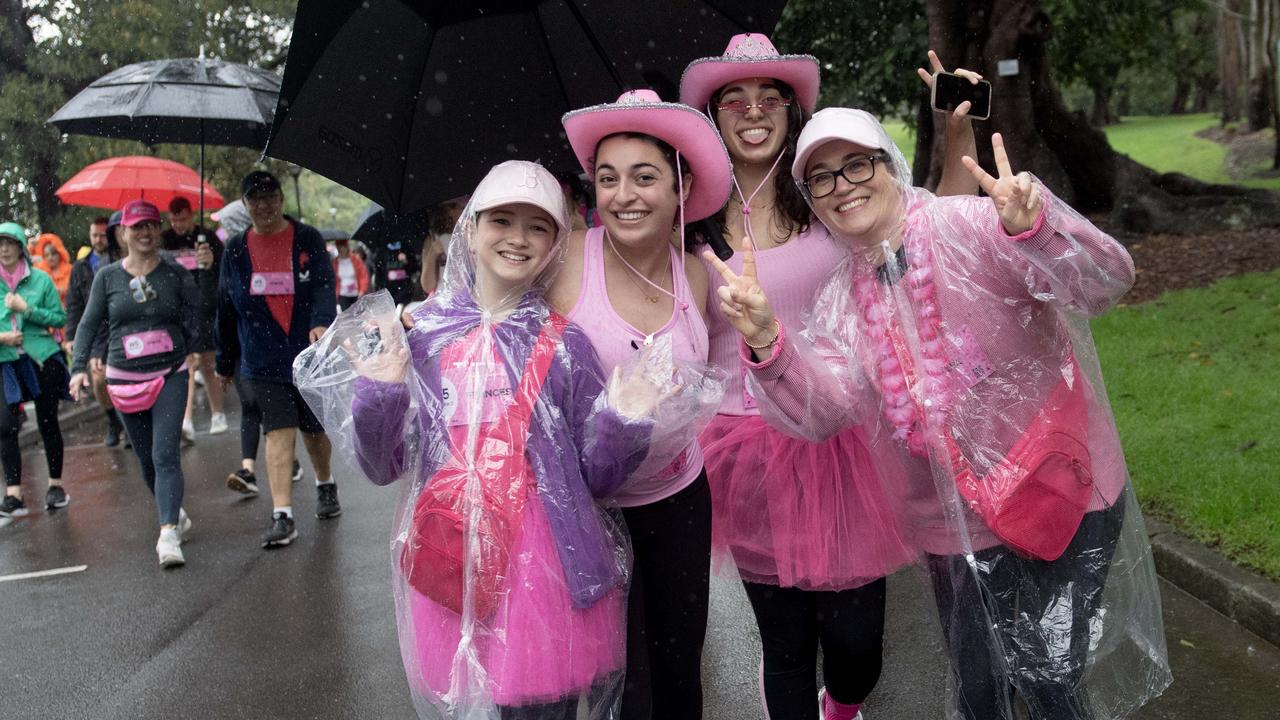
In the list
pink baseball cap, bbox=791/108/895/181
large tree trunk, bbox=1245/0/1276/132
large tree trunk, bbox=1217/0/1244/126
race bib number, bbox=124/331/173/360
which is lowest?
race bib number, bbox=124/331/173/360

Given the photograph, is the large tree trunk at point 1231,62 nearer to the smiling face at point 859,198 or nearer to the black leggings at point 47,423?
the black leggings at point 47,423

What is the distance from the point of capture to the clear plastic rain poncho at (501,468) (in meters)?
2.48

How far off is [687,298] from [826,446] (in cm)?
61

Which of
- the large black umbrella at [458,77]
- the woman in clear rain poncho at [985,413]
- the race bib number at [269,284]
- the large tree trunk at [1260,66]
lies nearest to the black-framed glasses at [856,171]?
the woman in clear rain poncho at [985,413]

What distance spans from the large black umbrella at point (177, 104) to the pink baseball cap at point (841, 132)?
4.44m

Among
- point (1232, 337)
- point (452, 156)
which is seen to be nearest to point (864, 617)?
point (452, 156)

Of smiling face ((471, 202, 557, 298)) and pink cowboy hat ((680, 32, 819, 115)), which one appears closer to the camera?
smiling face ((471, 202, 557, 298))

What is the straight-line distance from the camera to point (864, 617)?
307cm

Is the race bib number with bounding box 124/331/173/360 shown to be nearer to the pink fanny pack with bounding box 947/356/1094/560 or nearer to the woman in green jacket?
the woman in green jacket

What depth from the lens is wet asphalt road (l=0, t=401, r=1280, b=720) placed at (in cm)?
414

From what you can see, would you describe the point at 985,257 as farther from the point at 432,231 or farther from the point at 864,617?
the point at 432,231

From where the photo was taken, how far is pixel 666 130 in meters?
2.81

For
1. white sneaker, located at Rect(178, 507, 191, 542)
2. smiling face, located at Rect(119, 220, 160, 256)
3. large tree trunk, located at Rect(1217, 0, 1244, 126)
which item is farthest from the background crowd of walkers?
large tree trunk, located at Rect(1217, 0, 1244, 126)

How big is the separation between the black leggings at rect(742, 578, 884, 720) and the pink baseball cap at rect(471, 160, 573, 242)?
1277 millimetres
